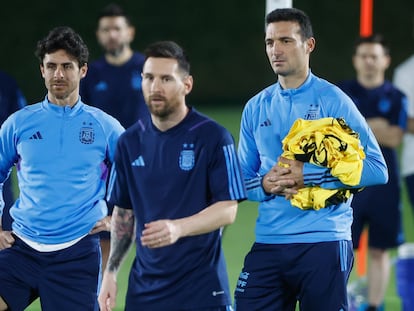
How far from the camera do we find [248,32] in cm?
1659

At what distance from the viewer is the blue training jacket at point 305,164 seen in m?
5.68

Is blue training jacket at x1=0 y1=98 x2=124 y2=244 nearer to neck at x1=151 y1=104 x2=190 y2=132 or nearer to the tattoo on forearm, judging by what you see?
the tattoo on forearm

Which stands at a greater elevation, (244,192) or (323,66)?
(323,66)

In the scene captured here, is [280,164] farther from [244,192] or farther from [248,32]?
[248,32]

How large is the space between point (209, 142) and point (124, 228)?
638 mm

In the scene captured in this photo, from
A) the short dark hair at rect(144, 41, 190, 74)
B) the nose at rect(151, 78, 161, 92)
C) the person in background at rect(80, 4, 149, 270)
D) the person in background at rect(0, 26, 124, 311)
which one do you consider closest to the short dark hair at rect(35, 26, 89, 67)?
the person in background at rect(0, 26, 124, 311)

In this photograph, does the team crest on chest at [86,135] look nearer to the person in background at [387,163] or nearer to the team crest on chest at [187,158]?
the team crest on chest at [187,158]

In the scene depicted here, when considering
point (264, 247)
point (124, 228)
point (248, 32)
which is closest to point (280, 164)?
point (264, 247)

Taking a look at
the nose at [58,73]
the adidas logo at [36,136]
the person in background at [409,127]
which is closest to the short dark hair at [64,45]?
the nose at [58,73]

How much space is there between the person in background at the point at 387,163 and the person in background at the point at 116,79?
5.71ft

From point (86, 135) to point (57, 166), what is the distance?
23 centimetres

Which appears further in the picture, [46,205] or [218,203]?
[46,205]

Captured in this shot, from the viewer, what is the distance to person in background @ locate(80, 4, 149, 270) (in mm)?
8914

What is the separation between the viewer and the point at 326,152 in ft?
18.1
